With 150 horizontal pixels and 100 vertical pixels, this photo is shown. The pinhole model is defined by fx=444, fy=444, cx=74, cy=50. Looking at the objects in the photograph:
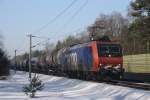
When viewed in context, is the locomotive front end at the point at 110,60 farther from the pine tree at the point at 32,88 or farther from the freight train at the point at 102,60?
the pine tree at the point at 32,88

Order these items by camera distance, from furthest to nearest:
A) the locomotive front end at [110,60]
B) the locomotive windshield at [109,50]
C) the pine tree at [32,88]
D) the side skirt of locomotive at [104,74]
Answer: the locomotive windshield at [109,50], the locomotive front end at [110,60], the side skirt of locomotive at [104,74], the pine tree at [32,88]

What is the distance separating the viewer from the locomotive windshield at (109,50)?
Result: 3552 centimetres

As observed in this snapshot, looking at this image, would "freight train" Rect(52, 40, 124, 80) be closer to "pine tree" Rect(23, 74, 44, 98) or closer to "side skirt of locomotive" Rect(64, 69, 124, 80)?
"side skirt of locomotive" Rect(64, 69, 124, 80)

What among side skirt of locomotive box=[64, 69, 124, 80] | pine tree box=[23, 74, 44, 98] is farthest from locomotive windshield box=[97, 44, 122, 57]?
pine tree box=[23, 74, 44, 98]

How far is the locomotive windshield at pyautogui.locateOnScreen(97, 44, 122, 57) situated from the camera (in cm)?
3552

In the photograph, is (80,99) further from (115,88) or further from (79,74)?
(79,74)

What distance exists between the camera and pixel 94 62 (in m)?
35.7

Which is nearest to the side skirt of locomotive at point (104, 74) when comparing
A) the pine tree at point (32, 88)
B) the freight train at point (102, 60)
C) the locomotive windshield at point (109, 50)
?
the freight train at point (102, 60)

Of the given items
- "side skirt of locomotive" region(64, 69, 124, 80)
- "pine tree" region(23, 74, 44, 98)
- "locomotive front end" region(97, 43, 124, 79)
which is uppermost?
"locomotive front end" region(97, 43, 124, 79)

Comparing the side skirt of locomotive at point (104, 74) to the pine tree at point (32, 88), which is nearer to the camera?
the pine tree at point (32, 88)

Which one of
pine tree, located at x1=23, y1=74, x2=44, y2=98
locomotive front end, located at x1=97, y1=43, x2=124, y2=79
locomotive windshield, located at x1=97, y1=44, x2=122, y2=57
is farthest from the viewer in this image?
locomotive windshield, located at x1=97, y1=44, x2=122, y2=57

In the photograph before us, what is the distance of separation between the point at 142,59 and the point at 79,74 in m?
9.17

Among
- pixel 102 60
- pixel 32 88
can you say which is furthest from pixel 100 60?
pixel 32 88

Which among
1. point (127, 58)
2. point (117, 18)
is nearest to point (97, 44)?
point (127, 58)
